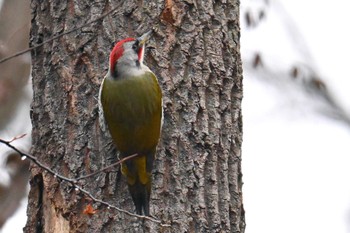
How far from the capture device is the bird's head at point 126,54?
14.3 feet

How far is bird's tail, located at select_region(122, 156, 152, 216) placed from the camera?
4273mm

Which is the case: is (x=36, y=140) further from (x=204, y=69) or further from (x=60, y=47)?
(x=204, y=69)

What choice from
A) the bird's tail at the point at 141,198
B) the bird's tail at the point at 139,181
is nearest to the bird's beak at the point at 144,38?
the bird's tail at the point at 139,181

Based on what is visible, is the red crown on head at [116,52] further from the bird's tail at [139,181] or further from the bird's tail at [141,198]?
the bird's tail at [141,198]

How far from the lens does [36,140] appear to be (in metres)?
4.62

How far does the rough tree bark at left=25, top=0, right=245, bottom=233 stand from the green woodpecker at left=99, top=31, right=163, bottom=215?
0.20ft

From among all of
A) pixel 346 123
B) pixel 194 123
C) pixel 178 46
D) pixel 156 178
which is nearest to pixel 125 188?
pixel 156 178

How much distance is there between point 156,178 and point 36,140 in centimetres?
71

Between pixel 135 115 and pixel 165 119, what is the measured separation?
16cm

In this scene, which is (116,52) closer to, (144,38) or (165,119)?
(144,38)

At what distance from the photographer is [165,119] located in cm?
446

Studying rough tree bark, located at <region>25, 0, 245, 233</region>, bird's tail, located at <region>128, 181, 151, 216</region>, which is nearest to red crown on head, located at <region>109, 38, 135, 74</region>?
rough tree bark, located at <region>25, 0, 245, 233</region>

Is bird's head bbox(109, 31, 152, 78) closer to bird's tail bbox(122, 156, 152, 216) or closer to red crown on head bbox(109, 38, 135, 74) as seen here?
red crown on head bbox(109, 38, 135, 74)

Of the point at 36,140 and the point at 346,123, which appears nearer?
the point at 36,140
